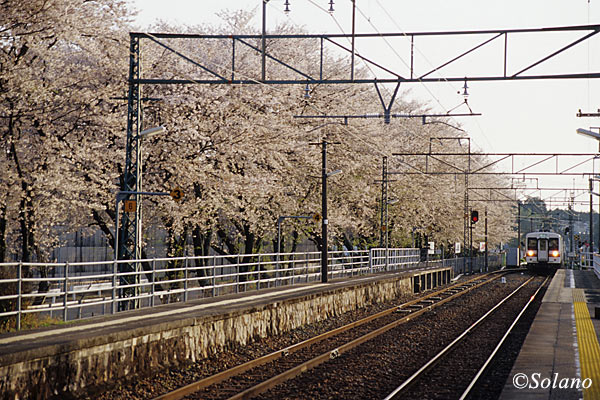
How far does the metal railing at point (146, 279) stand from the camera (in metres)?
14.6

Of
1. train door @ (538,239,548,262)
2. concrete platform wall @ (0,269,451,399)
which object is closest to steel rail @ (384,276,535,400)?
concrete platform wall @ (0,269,451,399)

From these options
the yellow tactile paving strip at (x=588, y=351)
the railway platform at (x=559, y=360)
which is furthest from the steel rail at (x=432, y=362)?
the yellow tactile paving strip at (x=588, y=351)

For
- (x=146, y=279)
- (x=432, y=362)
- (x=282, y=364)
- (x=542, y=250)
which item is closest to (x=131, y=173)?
(x=282, y=364)

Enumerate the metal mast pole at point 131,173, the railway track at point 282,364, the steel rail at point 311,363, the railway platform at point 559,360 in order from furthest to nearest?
the metal mast pole at point 131,173
the railway track at point 282,364
the steel rail at point 311,363
the railway platform at point 559,360

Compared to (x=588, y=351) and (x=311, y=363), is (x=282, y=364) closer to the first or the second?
(x=311, y=363)

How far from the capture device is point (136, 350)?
12523 mm

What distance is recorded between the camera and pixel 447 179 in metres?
62.6

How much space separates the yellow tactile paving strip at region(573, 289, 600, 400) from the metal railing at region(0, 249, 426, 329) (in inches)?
319

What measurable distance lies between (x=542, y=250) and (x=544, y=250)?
173 millimetres

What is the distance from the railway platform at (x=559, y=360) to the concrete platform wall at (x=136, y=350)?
586 cm

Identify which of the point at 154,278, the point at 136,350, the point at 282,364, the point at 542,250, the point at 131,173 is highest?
the point at 131,173

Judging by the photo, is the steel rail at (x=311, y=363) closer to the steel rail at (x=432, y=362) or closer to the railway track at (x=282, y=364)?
the railway track at (x=282, y=364)

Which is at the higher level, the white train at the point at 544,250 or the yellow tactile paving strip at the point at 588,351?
the white train at the point at 544,250

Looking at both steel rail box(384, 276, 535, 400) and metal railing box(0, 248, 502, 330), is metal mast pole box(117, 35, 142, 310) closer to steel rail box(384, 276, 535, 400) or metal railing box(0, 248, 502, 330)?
metal railing box(0, 248, 502, 330)
